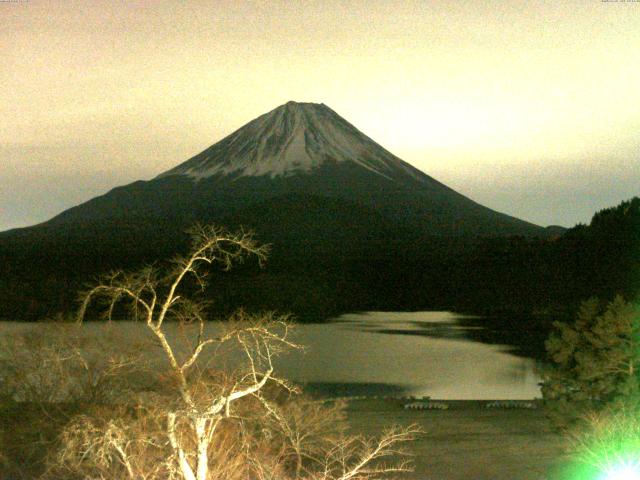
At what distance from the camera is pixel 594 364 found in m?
11.4

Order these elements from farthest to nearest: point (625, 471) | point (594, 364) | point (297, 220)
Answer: point (297, 220) → point (594, 364) → point (625, 471)

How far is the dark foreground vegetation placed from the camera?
50062 mm

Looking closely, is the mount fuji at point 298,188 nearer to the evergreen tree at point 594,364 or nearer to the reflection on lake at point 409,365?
the reflection on lake at point 409,365

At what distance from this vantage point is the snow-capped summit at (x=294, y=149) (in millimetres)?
109938

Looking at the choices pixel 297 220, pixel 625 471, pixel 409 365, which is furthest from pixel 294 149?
pixel 625 471

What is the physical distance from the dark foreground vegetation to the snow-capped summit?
935 centimetres

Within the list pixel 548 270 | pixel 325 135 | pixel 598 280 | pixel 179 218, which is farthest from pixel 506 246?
pixel 325 135

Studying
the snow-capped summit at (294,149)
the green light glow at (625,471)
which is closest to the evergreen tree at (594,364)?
the green light glow at (625,471)

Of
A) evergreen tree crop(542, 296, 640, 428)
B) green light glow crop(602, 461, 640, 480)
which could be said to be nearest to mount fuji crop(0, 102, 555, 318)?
evergreen tree crop(542, 296, 640, 428)

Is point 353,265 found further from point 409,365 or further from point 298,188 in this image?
point 409,365

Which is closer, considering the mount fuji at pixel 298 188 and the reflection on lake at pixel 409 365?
the reflection on lake at pixel 409 365

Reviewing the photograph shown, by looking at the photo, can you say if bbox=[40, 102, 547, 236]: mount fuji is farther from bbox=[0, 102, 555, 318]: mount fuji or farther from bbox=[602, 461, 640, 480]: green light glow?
bbox=[602, 461, 640, 480]: green light glow

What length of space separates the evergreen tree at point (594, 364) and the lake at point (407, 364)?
17.2ft

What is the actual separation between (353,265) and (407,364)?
56299 mm
